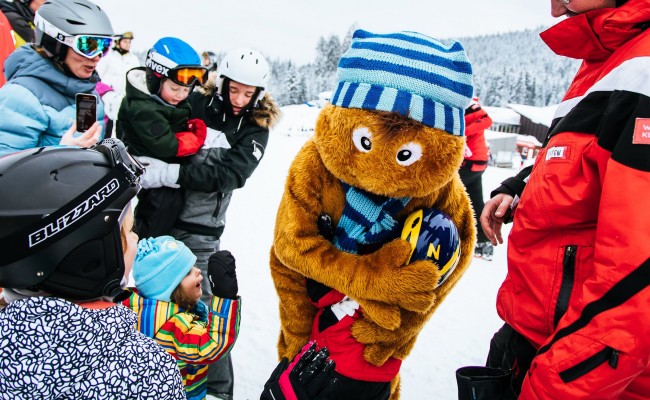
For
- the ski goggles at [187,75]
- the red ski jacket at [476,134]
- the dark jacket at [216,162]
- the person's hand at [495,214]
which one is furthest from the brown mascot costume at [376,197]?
the red ski jacket at [476,134]

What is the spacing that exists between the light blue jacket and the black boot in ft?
7.48

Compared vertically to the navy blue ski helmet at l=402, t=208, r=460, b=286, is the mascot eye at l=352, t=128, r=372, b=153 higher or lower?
higher

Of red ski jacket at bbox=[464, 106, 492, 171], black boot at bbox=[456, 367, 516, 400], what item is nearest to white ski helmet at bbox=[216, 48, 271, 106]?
black boot at bbox=[456, 367, 516, 400]

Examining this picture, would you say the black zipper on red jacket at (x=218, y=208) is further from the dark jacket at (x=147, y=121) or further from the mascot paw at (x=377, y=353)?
the mascot paw at (x=377, y=353)

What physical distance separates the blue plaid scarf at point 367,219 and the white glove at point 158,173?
1.28 m

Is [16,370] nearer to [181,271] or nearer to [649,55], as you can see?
[181,271]

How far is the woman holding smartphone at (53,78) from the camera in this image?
82.8 inches

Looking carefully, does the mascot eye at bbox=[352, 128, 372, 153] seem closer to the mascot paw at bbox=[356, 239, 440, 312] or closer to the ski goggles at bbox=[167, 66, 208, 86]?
the mascot paw at bbox=[356, 239, 440, 312]

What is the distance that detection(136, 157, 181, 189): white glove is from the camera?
248 cm

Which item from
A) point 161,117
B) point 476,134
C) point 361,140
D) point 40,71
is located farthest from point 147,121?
point 476,134

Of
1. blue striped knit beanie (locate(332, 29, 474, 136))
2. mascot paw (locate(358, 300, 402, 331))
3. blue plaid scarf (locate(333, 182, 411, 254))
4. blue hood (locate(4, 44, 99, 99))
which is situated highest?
blue striped knit beanie (locate(332, 29, 474, 136))

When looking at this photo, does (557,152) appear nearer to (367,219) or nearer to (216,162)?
(367,219)

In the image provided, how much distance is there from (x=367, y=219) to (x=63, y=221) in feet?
3.30

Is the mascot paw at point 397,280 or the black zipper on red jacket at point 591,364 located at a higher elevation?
the black zipper on red jacket at point 591,364
